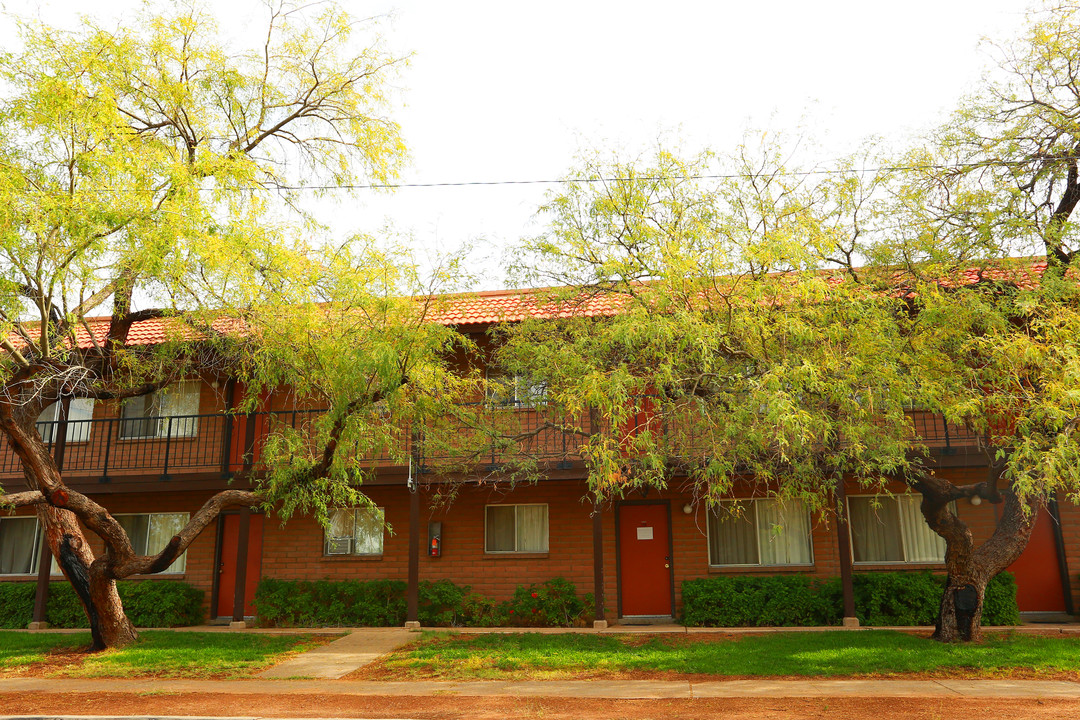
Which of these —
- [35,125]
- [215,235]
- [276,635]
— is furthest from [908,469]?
[35,125]

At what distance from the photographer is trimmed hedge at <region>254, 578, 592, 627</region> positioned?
14.8 meters

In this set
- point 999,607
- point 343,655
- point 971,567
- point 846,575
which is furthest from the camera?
point 846,575

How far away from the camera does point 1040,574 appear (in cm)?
1449

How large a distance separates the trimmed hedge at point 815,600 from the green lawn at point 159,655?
22.9 ft

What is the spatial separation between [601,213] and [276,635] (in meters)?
9.42

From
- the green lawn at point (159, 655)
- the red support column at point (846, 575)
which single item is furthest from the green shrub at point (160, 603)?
the red support column at point (846, 575)

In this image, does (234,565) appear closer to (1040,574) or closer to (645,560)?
(645,560)

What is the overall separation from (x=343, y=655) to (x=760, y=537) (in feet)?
26.9

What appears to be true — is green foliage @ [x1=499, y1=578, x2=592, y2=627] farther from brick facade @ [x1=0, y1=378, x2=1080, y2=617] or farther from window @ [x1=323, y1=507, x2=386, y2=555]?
window @ [x1=323, y1=507, x2=386, y2=555]

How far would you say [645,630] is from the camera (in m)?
13.8

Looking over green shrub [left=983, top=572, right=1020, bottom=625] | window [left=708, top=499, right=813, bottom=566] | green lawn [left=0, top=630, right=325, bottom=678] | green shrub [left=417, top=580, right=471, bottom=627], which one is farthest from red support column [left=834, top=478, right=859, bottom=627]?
green lawn [left=0, top=630, right=325, bottom=678]

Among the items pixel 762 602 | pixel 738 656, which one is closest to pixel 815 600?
pixel 762 602

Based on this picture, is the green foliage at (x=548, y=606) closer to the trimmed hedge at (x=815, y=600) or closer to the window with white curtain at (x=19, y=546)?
the trimmed hedge at (x=815, y=600)

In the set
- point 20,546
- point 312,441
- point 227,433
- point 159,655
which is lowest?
point 159,655
